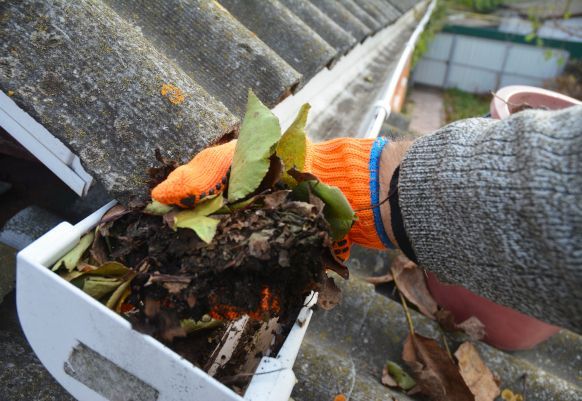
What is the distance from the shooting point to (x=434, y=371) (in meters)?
1.29

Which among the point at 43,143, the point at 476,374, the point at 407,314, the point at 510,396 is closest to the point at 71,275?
the point at 43,143

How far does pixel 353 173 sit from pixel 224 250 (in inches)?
15.9

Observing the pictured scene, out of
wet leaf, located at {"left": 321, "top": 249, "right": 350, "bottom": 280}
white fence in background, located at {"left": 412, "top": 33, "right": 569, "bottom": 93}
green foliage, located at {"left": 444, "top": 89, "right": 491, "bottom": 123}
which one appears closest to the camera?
wet leaf, located at {"left": 321, "top": 249, "right": 350, "bottom": 280}

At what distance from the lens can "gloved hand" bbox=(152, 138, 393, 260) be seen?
2.85 ft

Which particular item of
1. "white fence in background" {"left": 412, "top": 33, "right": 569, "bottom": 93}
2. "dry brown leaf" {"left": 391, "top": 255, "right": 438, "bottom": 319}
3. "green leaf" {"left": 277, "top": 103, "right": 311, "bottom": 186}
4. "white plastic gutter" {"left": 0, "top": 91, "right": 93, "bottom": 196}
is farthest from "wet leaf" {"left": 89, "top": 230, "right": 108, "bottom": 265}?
"white fence in background" {"left": 412, "top": 33, "right": 569, "bottom": 93}

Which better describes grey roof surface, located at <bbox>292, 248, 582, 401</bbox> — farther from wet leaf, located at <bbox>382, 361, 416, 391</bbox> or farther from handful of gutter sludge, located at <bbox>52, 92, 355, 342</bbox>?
handful of gutter sludge, located at <bbox>52, 92, 355, 342</bbox>

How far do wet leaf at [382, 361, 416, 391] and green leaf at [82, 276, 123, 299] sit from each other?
87 centimetres

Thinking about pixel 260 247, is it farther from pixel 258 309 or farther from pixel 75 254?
pixel 75 254

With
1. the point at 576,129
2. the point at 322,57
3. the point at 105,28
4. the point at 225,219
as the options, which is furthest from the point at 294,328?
the point at 322,57

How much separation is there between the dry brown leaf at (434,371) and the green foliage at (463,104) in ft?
27.3

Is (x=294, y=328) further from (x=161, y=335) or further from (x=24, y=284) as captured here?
(x=24, y=284)

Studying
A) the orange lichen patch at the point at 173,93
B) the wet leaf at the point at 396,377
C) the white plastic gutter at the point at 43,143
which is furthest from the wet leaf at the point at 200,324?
the wet leaf at the point at 396,377

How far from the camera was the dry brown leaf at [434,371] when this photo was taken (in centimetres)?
126

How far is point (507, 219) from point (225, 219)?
18.9 inches
